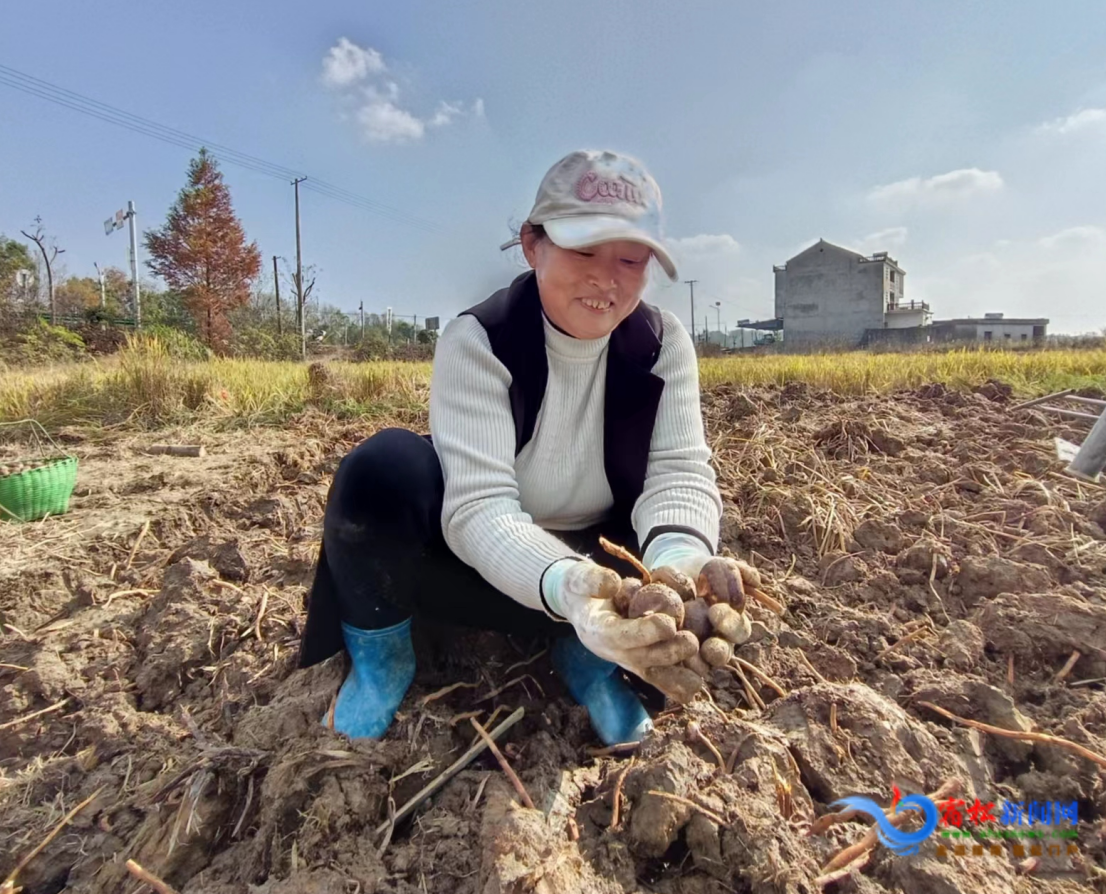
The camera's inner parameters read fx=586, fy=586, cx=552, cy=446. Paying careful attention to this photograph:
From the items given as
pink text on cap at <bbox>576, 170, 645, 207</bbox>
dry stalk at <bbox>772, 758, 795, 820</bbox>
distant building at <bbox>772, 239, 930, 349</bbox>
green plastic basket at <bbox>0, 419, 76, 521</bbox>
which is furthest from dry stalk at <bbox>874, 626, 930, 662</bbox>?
distant building at <bbox>772, 239, 930, 349</bbox>

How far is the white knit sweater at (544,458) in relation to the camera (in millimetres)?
1016

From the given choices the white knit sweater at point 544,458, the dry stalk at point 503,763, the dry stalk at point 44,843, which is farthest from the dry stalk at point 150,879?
the white knit sweater at point 544,458

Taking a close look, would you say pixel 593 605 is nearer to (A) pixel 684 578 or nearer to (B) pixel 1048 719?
(A) pixel 684 578

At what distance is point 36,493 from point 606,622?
288 centimetres

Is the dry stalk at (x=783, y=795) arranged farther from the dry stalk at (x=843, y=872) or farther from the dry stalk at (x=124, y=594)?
the dry stalk at (x=124, y=594)

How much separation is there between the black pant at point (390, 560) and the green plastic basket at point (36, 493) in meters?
2.20

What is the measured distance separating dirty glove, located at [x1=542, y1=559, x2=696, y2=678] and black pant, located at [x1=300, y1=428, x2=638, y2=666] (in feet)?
0.95

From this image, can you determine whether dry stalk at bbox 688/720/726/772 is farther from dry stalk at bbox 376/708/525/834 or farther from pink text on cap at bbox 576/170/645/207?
pink text on cap at bbox 576/170/645/207

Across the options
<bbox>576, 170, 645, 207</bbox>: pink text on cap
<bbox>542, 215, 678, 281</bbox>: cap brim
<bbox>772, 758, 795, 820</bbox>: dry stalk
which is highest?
<bbox>576, 170, 645, 207</bbox>: pink text on cap

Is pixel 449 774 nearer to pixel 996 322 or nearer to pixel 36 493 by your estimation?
pixel 36 493

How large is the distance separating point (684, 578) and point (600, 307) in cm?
55

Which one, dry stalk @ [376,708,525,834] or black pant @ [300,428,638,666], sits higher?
black pant @ [300,428,638,666]

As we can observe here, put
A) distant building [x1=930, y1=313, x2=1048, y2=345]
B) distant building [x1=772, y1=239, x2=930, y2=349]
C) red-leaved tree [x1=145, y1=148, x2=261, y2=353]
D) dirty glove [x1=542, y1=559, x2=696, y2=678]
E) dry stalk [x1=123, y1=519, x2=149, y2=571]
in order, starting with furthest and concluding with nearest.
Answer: distant building [x1=772, y1=239, x2=930, y2=349]
distant building [x1=930, y1=313, x2=1048, y2=345]
red-leaved tree [x1=145, y1=148, x2=261, y2=353]
dry stalk [x1=123, y1=519, x2=149, y2=571]
dirty glove [x1=542, y1=559, x2=696, y2=678]

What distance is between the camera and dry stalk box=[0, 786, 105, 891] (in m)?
0.92
